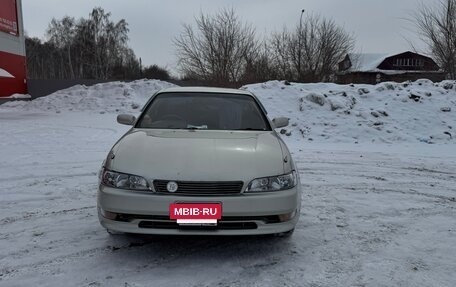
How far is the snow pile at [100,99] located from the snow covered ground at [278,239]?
8.17 metres

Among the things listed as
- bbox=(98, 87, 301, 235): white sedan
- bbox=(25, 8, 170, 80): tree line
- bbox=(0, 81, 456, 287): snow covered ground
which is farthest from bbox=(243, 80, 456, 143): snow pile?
bbox=(25, 8, 170, 80): tree line

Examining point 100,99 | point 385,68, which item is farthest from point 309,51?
point 385,68

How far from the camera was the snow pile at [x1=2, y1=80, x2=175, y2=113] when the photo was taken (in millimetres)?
18562

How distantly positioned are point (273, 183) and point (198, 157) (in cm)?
64

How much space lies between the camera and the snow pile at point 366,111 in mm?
11070

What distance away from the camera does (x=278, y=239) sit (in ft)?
12.7

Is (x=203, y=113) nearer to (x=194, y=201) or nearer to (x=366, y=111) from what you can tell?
(x=194, y=201)

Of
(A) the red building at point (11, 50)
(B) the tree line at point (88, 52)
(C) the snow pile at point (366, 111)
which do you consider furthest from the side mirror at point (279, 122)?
(B) the tree line at point (88, 52)

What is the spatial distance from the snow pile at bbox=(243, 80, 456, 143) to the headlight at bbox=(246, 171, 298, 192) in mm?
7678

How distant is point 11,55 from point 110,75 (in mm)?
41992

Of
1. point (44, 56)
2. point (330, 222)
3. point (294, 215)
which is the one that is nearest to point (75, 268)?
point (294, 215)

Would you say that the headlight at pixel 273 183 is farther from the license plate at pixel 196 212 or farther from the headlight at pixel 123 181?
the headlight at pixel 123 181

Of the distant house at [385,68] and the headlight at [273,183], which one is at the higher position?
the distant house at [385,68]

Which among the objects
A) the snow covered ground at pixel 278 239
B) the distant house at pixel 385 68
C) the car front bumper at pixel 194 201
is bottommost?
the snow covered ground at pixel 278 239
